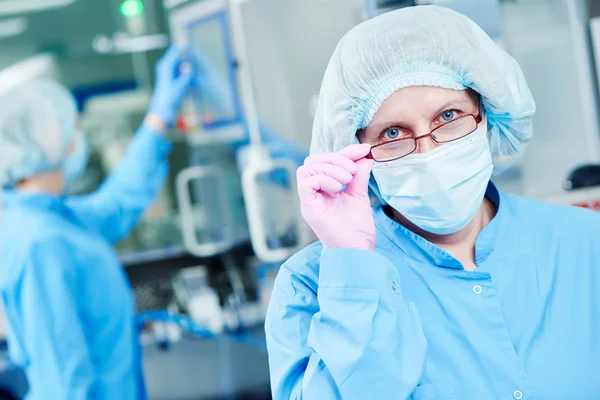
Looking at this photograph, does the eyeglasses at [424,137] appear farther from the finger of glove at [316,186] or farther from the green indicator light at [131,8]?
the green indicator light at [131,8]

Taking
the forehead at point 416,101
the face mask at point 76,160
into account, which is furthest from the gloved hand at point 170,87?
the forehead at point 416,101

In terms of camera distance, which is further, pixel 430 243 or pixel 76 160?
pixel 76 160

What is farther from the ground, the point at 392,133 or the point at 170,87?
the point at 170,87

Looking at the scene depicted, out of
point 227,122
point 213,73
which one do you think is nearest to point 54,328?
point 227,122

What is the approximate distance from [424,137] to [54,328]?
1485 mm

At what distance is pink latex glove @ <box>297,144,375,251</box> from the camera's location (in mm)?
990

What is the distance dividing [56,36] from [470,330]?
11.1ft

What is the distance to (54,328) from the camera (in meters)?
2.12

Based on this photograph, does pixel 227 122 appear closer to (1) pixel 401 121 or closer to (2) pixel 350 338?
(1) pixel 401 121

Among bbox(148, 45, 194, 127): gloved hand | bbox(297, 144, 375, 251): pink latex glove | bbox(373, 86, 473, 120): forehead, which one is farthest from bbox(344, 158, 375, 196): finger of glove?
bbox(148, 45, 194, 127): gloved hand

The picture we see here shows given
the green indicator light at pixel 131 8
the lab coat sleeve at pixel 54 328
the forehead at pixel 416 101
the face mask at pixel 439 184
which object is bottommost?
the lab coat sleeve at pixel 54 328

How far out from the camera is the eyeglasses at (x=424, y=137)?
110 cm

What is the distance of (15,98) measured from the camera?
7.80ft

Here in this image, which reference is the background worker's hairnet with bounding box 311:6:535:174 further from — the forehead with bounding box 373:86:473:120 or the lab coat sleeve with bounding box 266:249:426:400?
the lab coat sleeve with bounding box 266:249:426:400
